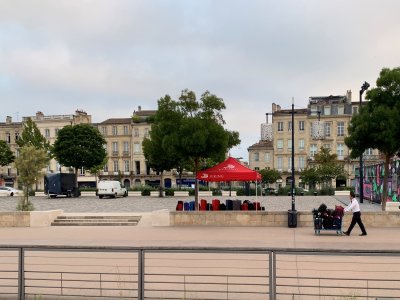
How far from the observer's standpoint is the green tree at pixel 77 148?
55062mm

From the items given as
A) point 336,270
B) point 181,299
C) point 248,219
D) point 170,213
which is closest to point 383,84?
point 248,219

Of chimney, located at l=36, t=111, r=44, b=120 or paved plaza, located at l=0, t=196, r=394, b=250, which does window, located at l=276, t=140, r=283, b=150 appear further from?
paved plaza, located at l=0, t=196, r=394, b=250

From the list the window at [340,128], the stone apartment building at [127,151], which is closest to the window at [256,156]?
the window at [340,128]

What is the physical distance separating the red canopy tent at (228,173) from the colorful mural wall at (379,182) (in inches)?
522

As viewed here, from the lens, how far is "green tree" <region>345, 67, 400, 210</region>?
19.4 metres

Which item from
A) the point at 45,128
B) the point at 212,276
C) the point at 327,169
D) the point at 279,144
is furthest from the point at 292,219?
the point at 45,128

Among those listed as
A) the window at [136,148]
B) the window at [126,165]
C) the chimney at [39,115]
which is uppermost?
the chimney at [39,115]

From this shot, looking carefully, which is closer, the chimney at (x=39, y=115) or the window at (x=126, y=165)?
the window at (x=126, y=165)

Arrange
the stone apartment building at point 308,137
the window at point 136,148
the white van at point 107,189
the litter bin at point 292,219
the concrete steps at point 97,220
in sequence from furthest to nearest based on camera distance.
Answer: the window at point 136,148 → the stone apartment building at point 308,137 → the white van at point 107,189 → the concrete steps at point 97,220 → the litter bin at point 292,219

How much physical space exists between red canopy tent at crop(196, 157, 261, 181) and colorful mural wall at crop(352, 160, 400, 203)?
43.5 ft

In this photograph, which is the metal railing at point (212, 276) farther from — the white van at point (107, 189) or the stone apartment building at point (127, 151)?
the stone apartment building at point (127, 151)

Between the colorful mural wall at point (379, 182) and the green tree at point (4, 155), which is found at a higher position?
the green tree at point (4, 155)

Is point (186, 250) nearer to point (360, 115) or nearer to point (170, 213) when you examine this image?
point (170, 213)

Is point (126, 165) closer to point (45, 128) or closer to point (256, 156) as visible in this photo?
point (45, 128)
